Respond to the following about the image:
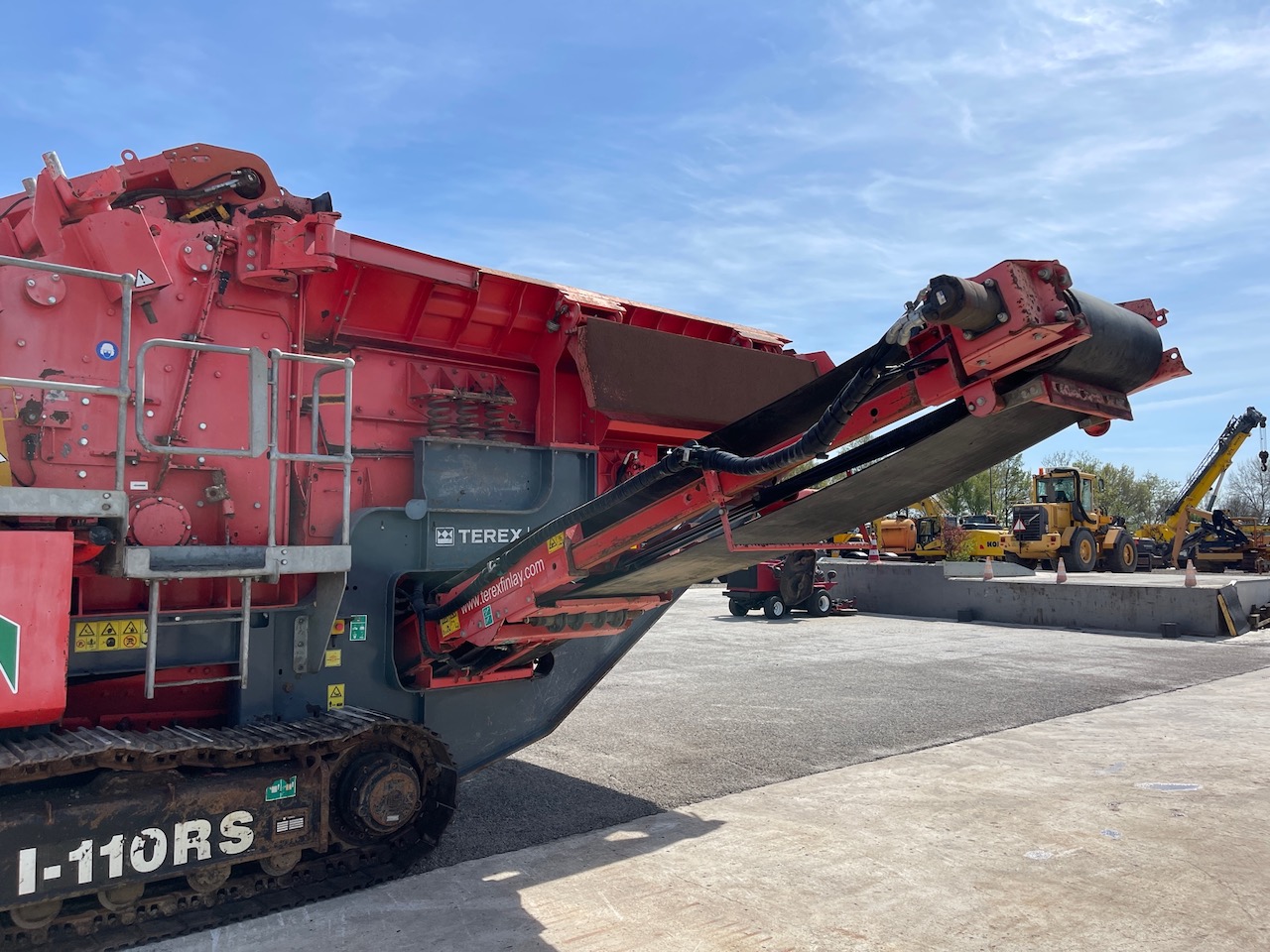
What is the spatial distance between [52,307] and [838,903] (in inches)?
197

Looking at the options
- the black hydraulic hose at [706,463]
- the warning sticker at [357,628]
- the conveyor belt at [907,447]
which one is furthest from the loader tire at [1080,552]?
the warning sticker at [357,628]

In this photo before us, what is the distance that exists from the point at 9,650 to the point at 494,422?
3178 millimetres

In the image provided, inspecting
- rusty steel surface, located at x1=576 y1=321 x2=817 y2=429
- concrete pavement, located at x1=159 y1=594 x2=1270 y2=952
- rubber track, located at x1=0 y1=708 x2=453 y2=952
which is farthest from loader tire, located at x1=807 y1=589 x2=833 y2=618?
rubber track, located at x1=0 y1=708 x2=453 y2=952

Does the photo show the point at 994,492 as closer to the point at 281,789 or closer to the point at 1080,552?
the point at 1080,552

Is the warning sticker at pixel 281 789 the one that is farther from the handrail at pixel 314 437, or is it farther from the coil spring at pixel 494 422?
the coil spring at pixel 494 422

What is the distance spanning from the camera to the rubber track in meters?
4.16

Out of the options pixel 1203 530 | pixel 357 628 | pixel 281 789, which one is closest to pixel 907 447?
pixel 357 628

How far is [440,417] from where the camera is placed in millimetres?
6191

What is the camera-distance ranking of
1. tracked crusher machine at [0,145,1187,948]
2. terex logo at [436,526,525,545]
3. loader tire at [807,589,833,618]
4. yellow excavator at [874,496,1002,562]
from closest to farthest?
1. tracked crusher machine at [0,145,1187,948]
2. terex logo at [436,526,525,545]
3. loader tire at [807,589,833,618]
4. yellow excavator at [874,496,1002,562]

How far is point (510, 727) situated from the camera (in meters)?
6.45

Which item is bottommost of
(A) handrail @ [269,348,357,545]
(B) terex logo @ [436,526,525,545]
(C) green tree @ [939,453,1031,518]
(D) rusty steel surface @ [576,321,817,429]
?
(B) terex logo @ [436,526,525,545]

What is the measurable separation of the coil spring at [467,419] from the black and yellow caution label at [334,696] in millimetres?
1748

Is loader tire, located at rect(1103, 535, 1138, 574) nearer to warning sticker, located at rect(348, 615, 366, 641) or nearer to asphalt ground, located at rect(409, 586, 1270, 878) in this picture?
asphalt ground, located at rect(409, 586, 1270, 878)

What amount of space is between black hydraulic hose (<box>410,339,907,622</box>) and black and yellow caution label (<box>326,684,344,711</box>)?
62 cm
